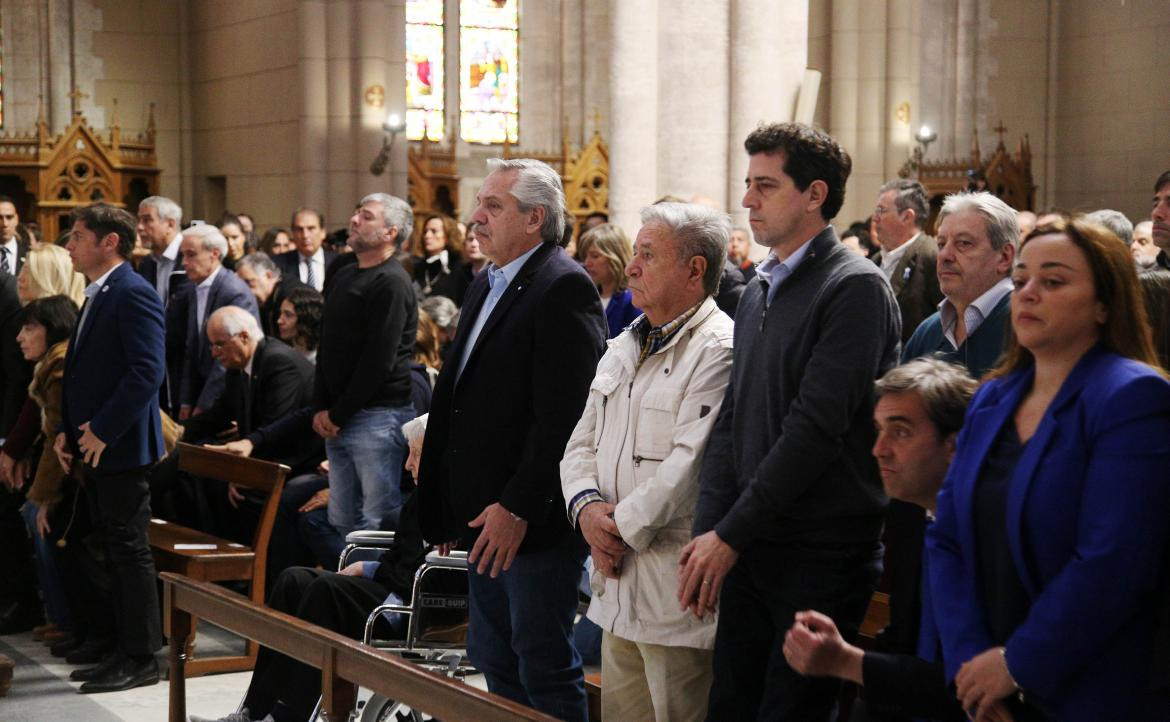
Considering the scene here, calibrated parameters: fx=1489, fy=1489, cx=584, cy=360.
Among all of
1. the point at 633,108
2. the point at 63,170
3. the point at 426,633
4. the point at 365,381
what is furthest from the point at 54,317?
the point at 63,170

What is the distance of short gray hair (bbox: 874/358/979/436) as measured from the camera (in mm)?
3066

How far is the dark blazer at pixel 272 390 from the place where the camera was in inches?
279

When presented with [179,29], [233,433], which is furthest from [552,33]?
[233,433]

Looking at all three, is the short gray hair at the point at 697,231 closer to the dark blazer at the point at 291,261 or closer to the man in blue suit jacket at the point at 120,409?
the man in blue suit jacket at the point at 120,409

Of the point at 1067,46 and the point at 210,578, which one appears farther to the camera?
the point at 1067,46

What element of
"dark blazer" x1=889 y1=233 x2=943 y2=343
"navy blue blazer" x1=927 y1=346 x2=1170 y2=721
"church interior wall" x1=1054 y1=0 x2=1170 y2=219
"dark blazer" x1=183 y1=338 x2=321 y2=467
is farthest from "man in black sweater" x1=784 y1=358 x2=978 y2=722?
"church interior wall" x1=1054 y1=0 x2=1170 y2=219

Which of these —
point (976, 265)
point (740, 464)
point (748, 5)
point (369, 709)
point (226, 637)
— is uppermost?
point (748, 5)

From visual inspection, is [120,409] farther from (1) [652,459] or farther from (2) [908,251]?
(2) [908,251]

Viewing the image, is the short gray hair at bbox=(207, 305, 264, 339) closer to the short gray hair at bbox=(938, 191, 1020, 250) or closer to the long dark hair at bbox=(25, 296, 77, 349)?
the long dark hair at bbox=(25, 296, 77, 349)

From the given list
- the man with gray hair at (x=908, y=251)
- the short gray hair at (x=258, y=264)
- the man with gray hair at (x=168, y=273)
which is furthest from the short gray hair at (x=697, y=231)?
the short gray hair at (x=258, y=264)

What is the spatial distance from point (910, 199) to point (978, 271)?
273 centimetres

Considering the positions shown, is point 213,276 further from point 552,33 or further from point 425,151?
point 552,33

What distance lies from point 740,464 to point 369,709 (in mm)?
1635

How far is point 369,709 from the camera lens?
14.7ft
